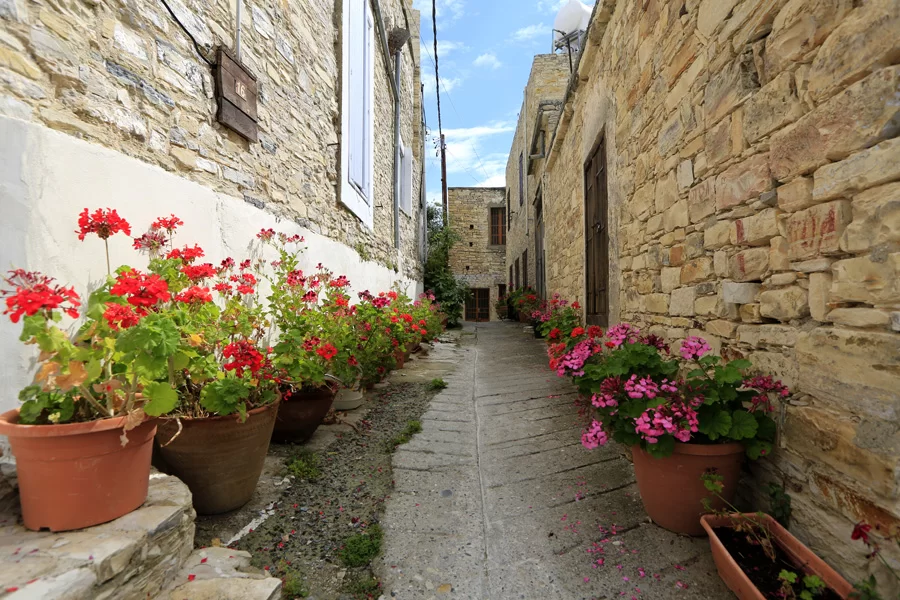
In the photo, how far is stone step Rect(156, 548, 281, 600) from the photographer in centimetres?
137

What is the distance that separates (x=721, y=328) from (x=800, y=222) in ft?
2.23

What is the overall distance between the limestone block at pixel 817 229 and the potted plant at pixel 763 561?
893 mm

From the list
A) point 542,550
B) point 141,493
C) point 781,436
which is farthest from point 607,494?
point 141,493

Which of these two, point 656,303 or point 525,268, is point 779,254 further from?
point 525,268

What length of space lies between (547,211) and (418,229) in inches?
182

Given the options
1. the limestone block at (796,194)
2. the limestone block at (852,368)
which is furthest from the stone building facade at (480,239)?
the limestone block at (852,368)

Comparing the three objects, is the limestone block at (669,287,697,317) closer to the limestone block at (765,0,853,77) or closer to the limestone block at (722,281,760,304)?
the limestone block at (722,281,760,304)

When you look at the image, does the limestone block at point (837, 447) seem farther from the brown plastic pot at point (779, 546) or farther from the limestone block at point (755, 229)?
the limestone block at point (755, 229)

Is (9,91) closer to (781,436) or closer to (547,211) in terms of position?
(781,436)

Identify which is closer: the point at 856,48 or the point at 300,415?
the point at 856,48

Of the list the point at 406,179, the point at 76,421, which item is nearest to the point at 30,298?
the point at 76,421

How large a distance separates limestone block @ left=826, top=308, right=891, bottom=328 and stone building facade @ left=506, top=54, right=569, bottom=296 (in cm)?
723

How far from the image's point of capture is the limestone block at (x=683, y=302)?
7.92 ft

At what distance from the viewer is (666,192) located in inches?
108
